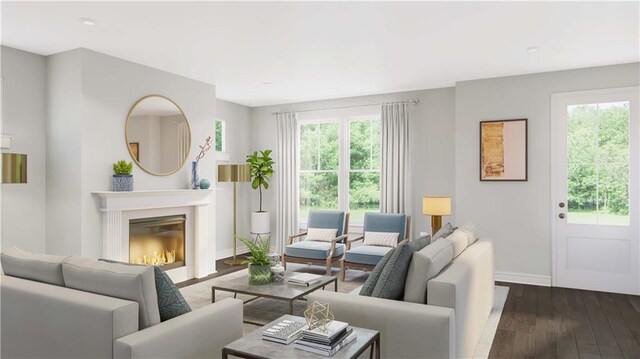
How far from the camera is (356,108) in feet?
22.2

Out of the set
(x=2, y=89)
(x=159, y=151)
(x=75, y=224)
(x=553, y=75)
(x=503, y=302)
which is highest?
(x=553, y=75)

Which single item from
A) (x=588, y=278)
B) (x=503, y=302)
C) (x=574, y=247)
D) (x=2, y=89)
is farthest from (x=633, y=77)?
(x=2, y=89)

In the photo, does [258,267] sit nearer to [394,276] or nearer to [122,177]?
[394,276]

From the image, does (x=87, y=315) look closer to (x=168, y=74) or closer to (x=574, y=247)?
(x=168, y=74)

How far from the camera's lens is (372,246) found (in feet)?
18.9

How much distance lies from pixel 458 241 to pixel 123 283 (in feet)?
8.09

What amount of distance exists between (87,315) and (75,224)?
2690mm

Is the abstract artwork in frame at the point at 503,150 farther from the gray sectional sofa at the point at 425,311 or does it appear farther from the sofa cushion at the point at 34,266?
the sofa cushion at the point at 34,266

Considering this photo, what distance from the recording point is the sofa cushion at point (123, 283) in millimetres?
2082

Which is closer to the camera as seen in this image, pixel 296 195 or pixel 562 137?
pixel 562 137

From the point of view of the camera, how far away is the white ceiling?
3324 millimetres

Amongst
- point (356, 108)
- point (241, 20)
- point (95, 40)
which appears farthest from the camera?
point (356, 108)

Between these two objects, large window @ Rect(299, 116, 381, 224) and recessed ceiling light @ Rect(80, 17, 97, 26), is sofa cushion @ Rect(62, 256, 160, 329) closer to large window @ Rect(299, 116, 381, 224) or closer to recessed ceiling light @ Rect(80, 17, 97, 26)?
recessed ceiling light @ Rect(80, 17, 97, 26)

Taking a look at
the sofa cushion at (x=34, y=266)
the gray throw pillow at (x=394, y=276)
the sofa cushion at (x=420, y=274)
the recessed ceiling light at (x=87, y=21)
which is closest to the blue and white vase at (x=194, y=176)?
the recessed ceiling light at (x=87, y=21)
